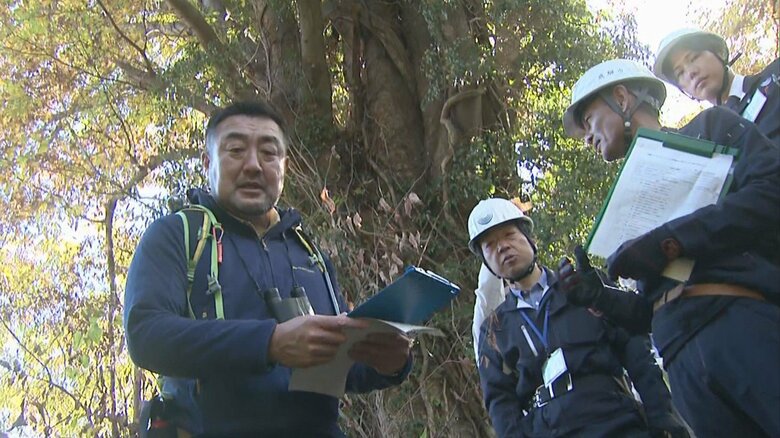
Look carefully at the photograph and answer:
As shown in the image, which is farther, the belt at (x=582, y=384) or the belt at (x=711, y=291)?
the belt at (x=582, y=384)

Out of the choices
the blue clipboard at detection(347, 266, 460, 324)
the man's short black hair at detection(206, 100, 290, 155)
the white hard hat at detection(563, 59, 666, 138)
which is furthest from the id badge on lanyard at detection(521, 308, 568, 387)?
the man's short black hair at detection(206, 100, 290, 155)

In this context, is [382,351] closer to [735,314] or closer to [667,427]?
[735,314]

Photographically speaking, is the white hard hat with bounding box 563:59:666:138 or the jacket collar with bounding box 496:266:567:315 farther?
the jacket collar with bounding box 496:266:567:315

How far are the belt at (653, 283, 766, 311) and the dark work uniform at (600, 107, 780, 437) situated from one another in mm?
11

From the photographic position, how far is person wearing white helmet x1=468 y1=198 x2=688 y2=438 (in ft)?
8.98

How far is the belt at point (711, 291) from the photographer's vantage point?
1.88 m

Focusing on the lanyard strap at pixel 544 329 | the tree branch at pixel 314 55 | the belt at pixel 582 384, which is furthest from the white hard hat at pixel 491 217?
the tree branch at pixel 314 55

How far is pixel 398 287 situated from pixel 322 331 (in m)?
0.22

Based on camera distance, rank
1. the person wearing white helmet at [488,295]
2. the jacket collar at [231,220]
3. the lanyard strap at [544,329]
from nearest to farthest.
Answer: the jacket collar at [231,220], the lanyard strap at [544,329], the person wearing white helmet at [488,295]

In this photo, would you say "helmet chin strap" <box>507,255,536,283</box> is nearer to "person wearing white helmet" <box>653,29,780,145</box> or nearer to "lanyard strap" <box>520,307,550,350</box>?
"lanyard strap" <box>520,307,550,350</box>

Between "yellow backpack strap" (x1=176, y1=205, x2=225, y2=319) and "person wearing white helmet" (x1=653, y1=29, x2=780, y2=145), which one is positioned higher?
"person wearing white helmet" (x1=653, y1=29, x2=780, y2=145)

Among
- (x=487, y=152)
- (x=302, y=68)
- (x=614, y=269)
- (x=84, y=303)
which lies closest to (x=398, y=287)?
(x=614, y=269)

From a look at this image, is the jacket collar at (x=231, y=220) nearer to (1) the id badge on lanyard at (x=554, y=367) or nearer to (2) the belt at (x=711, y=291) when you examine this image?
(2) the belt at (x=711, y=291)

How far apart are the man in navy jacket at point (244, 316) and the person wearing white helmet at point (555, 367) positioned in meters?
1.06
